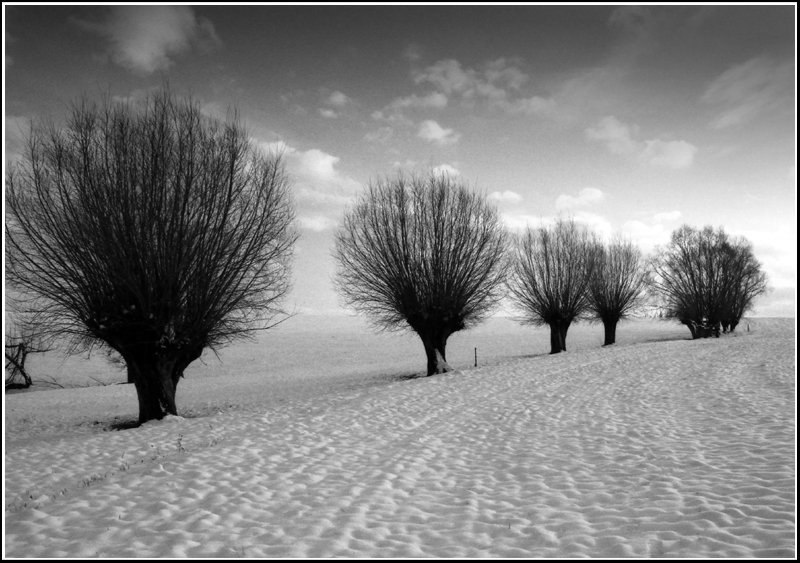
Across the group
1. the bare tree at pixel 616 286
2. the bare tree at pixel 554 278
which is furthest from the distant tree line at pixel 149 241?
the bare tree at pixel 616 286

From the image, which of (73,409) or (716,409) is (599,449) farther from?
(73,409)

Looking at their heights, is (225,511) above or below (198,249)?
below

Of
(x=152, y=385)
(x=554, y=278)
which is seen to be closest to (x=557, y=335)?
(x=554, y=278)

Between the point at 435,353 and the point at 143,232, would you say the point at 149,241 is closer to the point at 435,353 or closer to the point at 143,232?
the point at 143,232

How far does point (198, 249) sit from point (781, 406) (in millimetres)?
16761

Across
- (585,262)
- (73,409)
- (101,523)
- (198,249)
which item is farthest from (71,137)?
(585,262)

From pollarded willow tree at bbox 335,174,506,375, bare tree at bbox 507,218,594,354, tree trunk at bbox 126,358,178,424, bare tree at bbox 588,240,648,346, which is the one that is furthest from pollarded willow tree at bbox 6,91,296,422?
bare tree at bbox 588,240,648,346

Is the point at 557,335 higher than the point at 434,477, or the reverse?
the point at 557,335

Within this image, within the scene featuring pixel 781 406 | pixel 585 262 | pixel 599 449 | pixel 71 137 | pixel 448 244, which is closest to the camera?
pixel 599 449

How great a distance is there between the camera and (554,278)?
33.1 meters

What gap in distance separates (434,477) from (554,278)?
28.3 metres

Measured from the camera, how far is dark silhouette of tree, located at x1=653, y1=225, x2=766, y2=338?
40.7m

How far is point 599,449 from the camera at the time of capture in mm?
8570

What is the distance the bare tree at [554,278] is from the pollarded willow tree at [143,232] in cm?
2332
